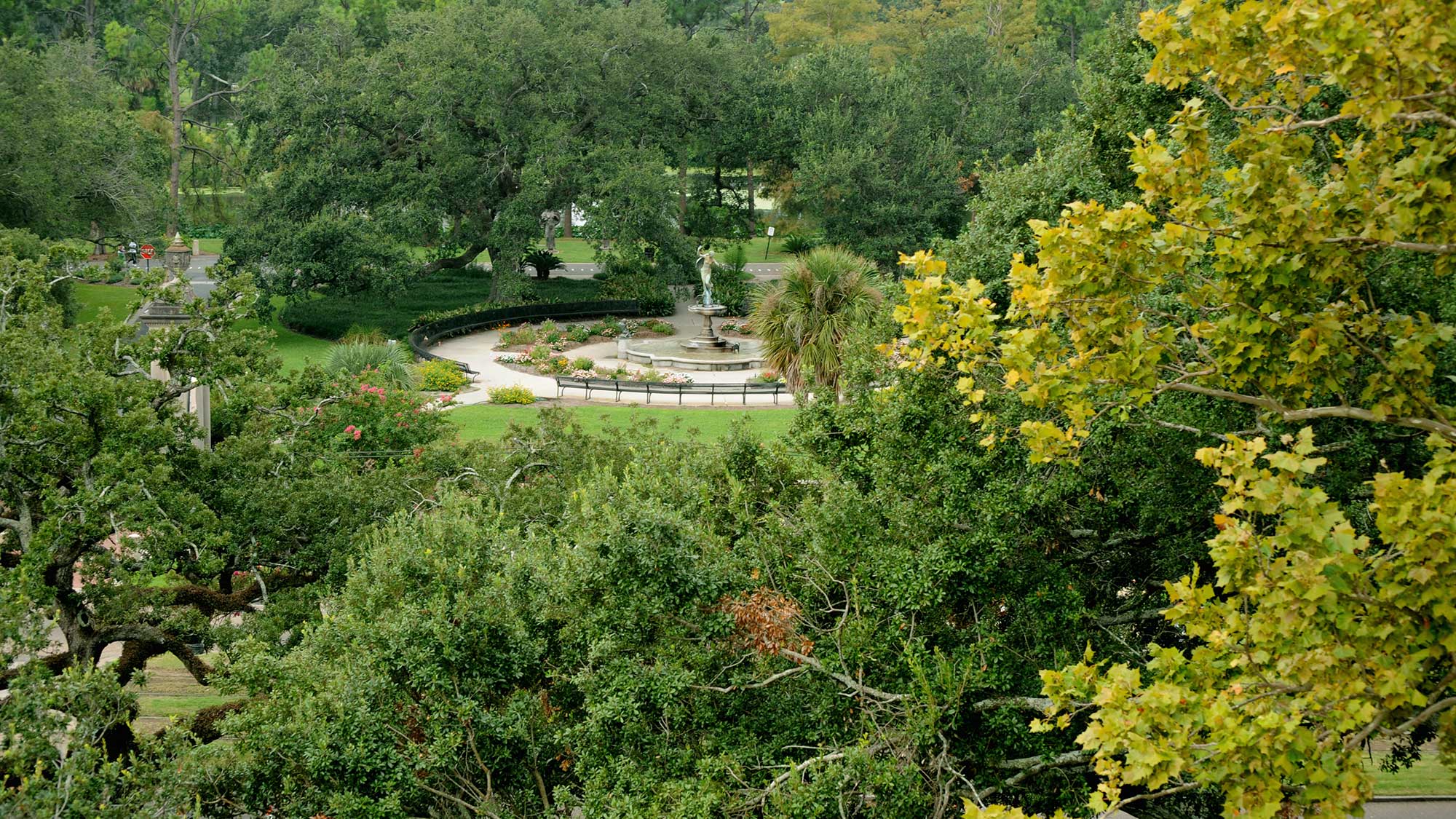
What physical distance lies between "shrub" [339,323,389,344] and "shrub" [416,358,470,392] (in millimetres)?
1717

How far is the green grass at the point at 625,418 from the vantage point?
91.7 ft

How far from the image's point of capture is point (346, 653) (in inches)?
416

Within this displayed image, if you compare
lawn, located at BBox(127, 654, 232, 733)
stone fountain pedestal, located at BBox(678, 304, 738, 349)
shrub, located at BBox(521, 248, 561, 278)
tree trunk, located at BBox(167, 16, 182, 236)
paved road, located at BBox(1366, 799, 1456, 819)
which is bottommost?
paved road, located at BBox(1366, 799, 1456, 819)

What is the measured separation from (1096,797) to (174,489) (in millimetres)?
9911

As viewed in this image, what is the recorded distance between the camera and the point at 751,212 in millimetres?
65562

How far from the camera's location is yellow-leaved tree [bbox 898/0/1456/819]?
665 centimetres

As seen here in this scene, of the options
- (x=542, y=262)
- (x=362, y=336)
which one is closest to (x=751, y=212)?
(x=542, y=262)

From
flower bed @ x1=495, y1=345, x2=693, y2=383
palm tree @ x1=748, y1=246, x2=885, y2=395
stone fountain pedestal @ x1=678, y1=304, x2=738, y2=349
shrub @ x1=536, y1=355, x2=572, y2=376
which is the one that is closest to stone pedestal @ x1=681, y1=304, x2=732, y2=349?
stone fountain pedestal @ x1=678, y1=304, x2=738, y2=349

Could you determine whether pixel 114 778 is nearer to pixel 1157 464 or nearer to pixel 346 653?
pixel 346 653

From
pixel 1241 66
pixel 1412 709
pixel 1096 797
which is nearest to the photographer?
pixel 1096 797

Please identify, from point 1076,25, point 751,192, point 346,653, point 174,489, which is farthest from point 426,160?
point 1076,25

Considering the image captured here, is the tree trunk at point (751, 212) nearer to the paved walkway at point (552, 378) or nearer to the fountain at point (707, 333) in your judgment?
the paved walkway at point (552, 378)

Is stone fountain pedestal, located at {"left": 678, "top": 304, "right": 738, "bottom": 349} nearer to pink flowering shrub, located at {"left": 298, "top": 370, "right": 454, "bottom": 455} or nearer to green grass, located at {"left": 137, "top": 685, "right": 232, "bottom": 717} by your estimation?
pink flowering shrub, located at {"left": 298, "top": 370, "right": 454, "bottom": 455}

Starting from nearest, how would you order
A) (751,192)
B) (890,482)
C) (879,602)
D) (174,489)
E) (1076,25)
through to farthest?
(879,602) → (890,482) → (174,489) → (751,192) → (1076,25)
